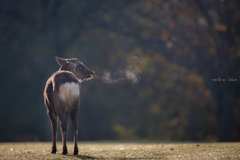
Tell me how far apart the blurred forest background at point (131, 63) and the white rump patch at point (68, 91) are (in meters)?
7.20

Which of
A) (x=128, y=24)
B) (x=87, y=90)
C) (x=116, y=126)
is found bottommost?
(x=116, y=126)

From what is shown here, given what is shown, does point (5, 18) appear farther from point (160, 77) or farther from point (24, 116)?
point (160, 77)

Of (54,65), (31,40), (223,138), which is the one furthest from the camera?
(31,40)

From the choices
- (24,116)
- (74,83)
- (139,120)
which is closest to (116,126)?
(139,120)

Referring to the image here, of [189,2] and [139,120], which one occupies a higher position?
[189,2]

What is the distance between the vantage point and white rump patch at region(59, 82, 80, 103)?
7965 mm

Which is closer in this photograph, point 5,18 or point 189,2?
point 189,2

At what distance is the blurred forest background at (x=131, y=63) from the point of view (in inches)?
711

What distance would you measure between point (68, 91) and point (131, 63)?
14.5 m

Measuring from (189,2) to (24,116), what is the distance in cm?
1373

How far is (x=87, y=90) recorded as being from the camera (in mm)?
23922

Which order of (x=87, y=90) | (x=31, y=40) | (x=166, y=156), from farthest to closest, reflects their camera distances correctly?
(x=87, y=90)
(x=31, y=40)
(x=166, y=156)

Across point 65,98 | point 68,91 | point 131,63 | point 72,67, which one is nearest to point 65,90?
point 68,91

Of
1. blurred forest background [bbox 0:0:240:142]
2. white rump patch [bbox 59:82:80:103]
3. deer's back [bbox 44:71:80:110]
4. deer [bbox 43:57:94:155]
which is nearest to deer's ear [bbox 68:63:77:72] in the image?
deer [bbox 43:57:94:155]
